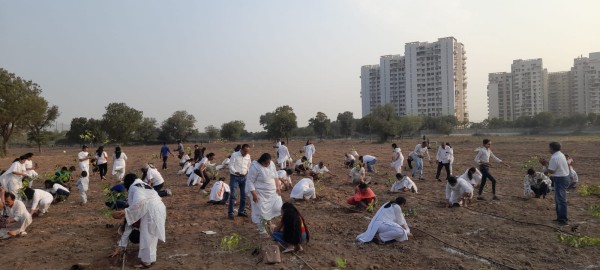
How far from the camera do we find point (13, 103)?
35906 mm

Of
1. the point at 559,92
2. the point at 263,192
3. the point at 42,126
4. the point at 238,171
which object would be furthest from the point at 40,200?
the point at 559,92

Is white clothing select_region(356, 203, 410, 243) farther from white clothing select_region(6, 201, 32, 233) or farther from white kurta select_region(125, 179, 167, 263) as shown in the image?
white clothing select_region(6, 201, 32, 233)

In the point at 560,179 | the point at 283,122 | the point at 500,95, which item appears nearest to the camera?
the point at 560,179

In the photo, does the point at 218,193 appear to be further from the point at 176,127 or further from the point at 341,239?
the point at 176,127

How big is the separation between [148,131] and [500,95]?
294 feet

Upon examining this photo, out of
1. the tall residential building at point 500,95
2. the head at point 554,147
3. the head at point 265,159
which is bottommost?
the head at point 265,159

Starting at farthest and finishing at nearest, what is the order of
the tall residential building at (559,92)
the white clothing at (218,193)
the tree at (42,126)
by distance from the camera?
1. the tall residential building at (559,92)
2. the tree at (42,126)
3. the white clothing at (218,193)

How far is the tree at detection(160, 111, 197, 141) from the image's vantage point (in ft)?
242

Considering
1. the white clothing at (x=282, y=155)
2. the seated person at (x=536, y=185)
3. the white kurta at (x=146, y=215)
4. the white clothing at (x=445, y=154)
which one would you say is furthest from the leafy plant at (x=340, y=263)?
the white clothing at (x=282, y=155)

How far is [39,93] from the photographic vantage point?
134ft

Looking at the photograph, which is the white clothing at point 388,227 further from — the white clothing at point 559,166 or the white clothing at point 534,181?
the white clothing at point 534,181

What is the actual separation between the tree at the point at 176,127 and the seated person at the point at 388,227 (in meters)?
69.2

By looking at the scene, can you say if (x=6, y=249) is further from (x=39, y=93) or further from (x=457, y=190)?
(x=39, y=93)

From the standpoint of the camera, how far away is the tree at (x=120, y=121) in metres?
55.4
